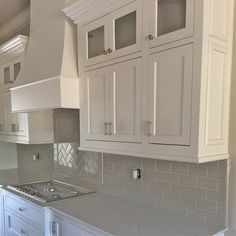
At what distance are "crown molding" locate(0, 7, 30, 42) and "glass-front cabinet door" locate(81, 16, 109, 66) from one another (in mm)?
1546

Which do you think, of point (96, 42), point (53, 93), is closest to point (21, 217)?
point (53, 93)

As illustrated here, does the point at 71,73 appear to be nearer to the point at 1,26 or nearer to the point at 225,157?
the point at 225,157

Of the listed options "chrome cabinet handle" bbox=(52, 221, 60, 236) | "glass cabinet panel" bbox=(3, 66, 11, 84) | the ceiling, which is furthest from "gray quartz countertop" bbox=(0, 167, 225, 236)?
the ceiling

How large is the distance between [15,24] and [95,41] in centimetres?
204

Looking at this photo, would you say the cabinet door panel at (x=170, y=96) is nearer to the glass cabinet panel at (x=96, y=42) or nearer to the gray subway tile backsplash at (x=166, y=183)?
the gray subway tile backsplash at (x=166, y=183)

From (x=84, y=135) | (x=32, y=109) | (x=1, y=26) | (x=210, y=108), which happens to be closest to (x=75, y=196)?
(x=84, y=135)

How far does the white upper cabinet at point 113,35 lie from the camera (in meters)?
1.67

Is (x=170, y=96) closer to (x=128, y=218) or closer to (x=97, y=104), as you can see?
(x=97, y=104)

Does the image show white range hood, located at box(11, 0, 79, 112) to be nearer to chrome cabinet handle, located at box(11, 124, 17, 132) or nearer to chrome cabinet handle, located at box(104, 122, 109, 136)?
chrome cabinet handle, located at box(104, 122, 109, 136)

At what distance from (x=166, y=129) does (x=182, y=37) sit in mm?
529

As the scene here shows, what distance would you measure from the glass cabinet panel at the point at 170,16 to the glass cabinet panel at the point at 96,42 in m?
0.53

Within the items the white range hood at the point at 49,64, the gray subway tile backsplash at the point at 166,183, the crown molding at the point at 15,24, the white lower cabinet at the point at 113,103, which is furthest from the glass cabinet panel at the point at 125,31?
the crown molding at the point at 15,24

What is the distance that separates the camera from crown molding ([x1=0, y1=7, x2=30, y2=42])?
3256 millimetres

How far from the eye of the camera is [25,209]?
2365mm
